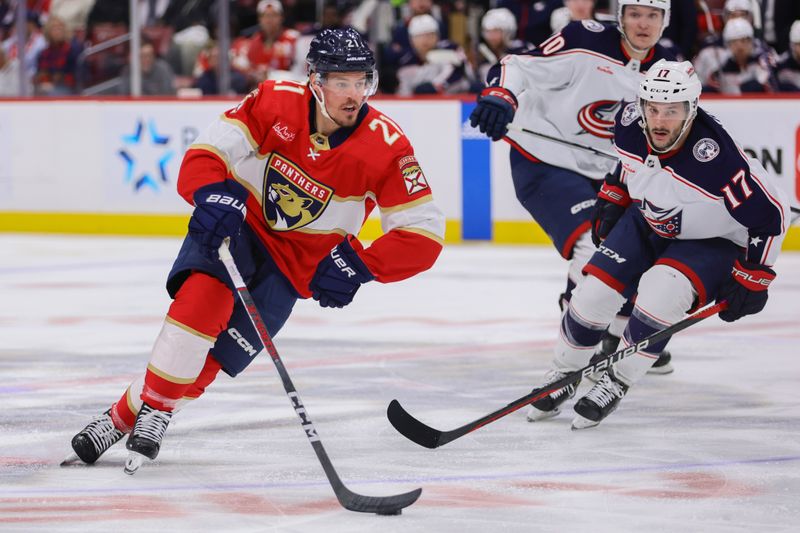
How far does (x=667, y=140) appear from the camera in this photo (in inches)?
148

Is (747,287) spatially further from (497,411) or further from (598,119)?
(598,119)

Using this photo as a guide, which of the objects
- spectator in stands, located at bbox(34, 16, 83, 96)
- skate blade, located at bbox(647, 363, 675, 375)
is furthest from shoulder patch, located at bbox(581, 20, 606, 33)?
spectator in stands, located at bbox(34, 16, 83, 96)

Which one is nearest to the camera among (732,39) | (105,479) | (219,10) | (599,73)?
(105,479)

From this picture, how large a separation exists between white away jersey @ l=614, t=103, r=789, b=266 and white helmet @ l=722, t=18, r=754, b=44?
15.7 feet

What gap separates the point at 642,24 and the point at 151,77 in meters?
5.65

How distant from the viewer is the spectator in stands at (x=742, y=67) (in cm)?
838

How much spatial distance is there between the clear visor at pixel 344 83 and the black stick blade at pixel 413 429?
0.82m

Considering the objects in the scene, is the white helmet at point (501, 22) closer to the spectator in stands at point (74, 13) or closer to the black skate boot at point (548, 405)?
the spectator in stands at point (74, 13)

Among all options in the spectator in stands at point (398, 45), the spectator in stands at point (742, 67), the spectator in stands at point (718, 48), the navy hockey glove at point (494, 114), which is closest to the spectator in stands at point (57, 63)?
the spectator in stands at point (398, 45)

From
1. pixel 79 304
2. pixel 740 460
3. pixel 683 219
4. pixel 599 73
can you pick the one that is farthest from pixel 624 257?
pixel 79 304

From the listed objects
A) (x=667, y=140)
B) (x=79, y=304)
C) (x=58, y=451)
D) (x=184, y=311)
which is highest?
(x=667, y=140)

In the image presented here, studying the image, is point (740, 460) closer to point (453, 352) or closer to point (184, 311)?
point (184, 311)

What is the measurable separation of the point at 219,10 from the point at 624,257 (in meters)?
6.20

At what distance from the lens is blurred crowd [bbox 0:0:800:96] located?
8.60m
